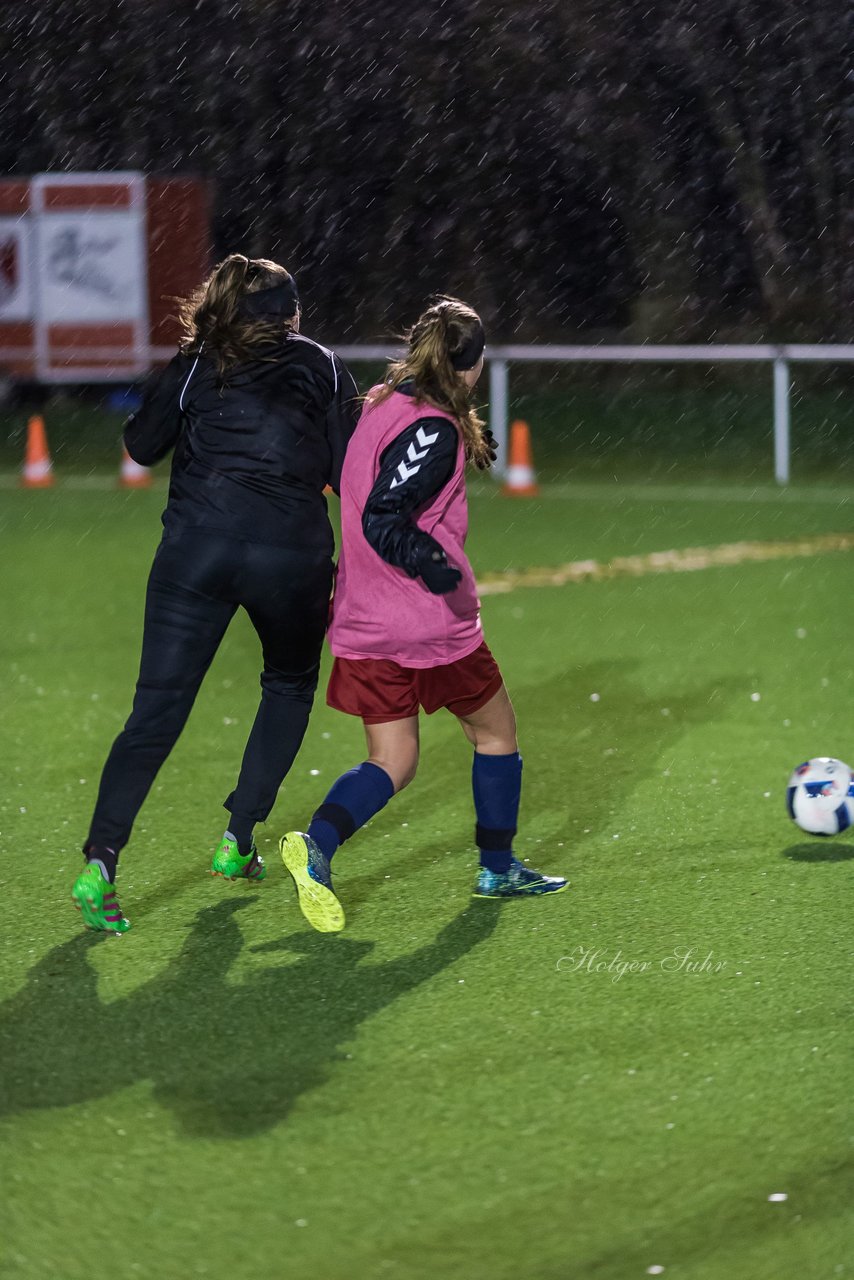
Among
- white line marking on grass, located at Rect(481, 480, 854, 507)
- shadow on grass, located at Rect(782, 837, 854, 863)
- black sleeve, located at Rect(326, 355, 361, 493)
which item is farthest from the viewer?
white line marking on grass, located at Rect(481, 480, 854, 507)

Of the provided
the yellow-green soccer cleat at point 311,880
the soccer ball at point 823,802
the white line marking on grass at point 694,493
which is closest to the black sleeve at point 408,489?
the yellow-green soccer cleat at point 311,880

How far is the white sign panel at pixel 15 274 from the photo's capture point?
92.0ft

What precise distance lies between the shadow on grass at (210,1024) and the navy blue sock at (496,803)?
0.23 m

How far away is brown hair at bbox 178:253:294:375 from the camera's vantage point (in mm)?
4590

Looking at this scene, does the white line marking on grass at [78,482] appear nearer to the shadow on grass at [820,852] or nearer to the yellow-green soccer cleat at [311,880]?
the shadow on grass at [820,852]

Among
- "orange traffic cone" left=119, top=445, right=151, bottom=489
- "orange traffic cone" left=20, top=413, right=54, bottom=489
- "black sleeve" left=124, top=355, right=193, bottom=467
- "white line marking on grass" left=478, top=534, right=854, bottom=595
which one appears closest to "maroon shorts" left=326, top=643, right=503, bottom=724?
"black sleeve" left=124, top=355, right=193, bottom=467

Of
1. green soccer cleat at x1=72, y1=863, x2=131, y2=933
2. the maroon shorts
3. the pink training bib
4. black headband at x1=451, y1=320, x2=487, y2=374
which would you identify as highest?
black headband at x1=451, y1=320, x2=487, y2=374

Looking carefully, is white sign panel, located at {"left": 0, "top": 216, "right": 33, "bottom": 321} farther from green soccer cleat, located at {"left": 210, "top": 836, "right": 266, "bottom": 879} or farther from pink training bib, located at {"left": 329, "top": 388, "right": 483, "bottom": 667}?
pink training bib, located at {"left": 329, "top": 388, "right": 483, "bottom": 667}

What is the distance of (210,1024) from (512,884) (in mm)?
1214

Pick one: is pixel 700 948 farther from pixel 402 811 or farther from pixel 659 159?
pixel 659 159

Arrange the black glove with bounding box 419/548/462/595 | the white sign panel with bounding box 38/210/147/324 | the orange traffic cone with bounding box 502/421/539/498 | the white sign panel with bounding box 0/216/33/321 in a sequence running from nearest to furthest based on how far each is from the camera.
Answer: the black glove with bounding box 419/548/462/595
the orange traffic cone with bounding box 502/421/539/498
the white sign panel with bounding box 38/210/147/324
the white sign panel with bounding box 0/216/33/321

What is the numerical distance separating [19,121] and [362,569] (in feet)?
106

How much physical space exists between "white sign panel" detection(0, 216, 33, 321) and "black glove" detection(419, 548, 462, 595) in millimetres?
24691

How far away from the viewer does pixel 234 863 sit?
5.20 meters
